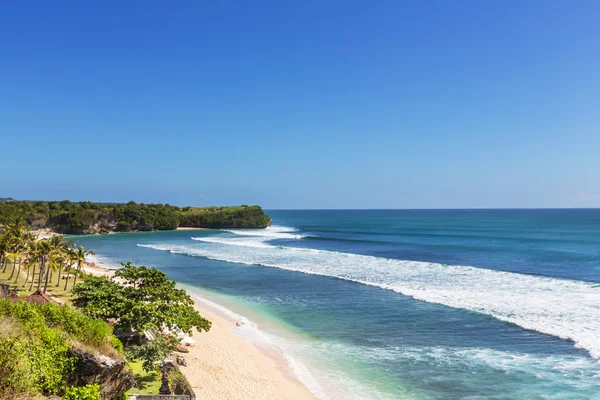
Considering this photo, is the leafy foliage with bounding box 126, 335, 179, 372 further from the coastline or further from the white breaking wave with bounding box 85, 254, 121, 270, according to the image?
the white breaking wave with bounding box 85, 254, 121, 270

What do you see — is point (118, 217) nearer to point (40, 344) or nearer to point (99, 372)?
point (40, 344)

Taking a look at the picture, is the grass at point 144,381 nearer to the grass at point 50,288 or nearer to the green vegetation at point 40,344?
the green vegetation at point 40,344

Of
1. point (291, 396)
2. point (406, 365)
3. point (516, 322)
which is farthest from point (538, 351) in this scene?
point (291, 396)

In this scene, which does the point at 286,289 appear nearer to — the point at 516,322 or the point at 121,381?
the point at 516,322

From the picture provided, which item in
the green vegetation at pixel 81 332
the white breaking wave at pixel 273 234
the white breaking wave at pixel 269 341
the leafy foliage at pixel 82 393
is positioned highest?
the green vegetation at pixel 81 332

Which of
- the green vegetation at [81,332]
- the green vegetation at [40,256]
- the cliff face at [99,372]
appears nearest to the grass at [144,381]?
the green vegetation at [81,332]
